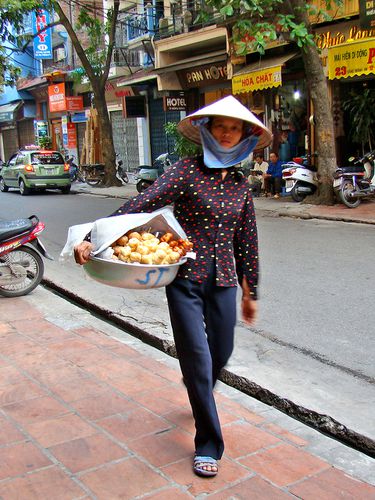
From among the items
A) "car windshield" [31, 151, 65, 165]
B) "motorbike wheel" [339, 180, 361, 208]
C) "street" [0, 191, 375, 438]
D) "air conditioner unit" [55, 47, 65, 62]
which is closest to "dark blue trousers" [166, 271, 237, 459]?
"street" [0, 191, 375, 438]

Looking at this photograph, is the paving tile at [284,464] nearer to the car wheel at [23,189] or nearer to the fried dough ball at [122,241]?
the fried dough ball at [122,241]

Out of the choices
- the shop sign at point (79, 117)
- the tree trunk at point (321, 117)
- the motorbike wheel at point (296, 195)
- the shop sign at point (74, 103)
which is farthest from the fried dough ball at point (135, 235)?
the shop sign at point (79, 117)

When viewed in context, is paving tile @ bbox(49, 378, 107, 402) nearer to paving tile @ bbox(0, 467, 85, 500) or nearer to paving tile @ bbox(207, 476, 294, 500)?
paving tile @ bbox(0, 467, 85, 500)

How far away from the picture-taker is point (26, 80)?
34.1 metres

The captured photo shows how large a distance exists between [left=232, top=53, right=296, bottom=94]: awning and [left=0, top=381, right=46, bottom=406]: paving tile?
11931 mm

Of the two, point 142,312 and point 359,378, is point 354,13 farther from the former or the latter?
point 359,378

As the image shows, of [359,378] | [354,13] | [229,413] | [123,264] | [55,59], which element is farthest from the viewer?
[55,59]

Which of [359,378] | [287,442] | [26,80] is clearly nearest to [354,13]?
[359,378]

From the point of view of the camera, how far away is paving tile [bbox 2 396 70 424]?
343cm

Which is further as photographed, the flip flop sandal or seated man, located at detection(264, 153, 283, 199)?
seated man, located at detection(264, 153, 283, 199)

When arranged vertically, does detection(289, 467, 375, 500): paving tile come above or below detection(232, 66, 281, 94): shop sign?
below

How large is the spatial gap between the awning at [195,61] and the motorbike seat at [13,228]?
473 inches

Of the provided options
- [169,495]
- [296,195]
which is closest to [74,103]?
[296,195]

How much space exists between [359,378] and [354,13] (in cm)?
1118
